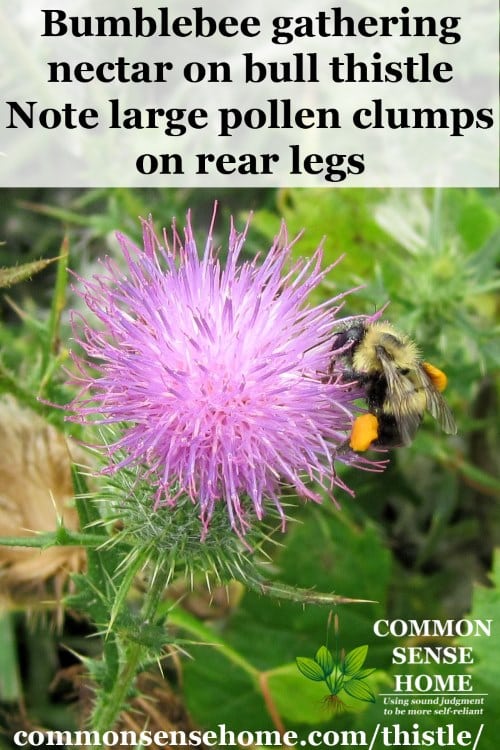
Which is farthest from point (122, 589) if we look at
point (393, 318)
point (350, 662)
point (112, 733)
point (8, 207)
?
point (8, 207)

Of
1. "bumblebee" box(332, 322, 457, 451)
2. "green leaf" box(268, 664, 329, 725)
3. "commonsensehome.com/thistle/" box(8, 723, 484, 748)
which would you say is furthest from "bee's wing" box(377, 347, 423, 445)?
"commonsensehome.com/thistle/" box(8, 723, 484, 748)

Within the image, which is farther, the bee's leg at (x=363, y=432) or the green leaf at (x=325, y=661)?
the green leaf at (x=325, y=661)

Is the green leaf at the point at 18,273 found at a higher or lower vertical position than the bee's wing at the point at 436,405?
higher

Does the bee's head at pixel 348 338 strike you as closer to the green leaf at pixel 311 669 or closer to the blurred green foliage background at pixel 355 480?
the blurred green foliage background at pixel 355 480

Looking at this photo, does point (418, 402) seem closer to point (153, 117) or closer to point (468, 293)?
point (468, 293)

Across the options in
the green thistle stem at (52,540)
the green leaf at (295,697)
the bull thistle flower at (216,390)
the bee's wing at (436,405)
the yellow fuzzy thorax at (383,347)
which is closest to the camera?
the green thistle stem at (52,540)

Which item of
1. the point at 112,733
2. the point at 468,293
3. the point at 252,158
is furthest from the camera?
the point at 252,158

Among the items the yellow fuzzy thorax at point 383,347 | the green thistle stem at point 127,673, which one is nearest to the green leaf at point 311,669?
the green thistle stem at point 127,673

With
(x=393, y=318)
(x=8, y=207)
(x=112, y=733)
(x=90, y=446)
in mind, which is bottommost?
(x=112, y=733)

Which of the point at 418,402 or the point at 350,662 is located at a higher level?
the point at 418,402
